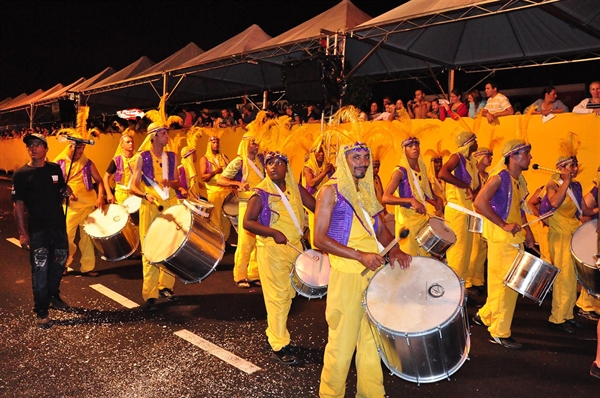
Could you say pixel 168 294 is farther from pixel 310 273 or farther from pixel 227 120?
pixel 227 120

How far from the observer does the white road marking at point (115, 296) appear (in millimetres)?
6559

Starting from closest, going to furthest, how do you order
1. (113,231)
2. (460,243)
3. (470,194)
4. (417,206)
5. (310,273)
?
(310,273) → (417,206) → (460,243) → (470,194) → (113,231)

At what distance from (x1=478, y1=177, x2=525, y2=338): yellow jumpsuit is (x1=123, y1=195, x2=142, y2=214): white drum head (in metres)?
4.69

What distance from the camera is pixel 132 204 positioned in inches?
299

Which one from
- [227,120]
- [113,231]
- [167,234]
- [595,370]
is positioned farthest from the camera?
[227,120]

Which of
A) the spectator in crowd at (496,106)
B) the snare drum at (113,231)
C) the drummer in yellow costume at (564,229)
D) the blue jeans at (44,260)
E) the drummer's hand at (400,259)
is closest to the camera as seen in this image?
the drummer's hand at (400,259)

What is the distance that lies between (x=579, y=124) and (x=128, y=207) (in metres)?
6.63

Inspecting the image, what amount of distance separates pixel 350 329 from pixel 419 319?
0.50 m

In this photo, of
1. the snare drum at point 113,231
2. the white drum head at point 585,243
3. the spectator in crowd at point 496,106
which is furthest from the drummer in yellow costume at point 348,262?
the spectator in crowd at point 496,106

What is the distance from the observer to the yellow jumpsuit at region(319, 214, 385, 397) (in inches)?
140

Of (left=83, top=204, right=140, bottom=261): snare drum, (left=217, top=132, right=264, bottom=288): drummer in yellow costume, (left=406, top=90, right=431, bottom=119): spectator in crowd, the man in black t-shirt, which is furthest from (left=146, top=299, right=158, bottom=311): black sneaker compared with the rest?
(left=406, top=90, right=431, bottom=119): spectator in crowd

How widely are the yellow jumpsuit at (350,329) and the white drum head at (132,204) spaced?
179 inches

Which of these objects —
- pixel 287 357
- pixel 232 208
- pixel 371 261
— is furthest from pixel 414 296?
pixel 232 208

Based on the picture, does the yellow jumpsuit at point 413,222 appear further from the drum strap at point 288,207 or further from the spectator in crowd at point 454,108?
the spectator in crowd at point 454,108
